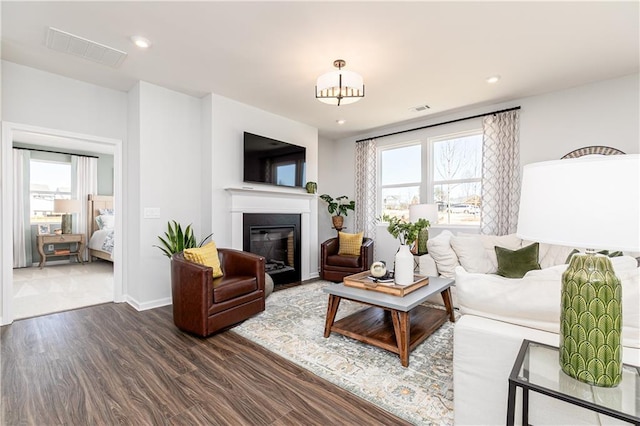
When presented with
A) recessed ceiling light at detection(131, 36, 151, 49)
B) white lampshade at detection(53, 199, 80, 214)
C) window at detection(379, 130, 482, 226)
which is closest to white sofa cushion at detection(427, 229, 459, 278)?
window at detection(379, 130, 482, 226)

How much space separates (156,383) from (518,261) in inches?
138

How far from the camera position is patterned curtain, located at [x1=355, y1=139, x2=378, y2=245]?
5.68m

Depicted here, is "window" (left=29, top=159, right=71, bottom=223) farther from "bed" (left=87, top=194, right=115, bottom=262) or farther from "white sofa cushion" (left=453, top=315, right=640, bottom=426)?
"white sofa cushion" (left=453, top=315, right=640, bottom=426)

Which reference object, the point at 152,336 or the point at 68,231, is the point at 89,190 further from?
the point at 152,336

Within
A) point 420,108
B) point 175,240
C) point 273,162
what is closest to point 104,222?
point 175,240

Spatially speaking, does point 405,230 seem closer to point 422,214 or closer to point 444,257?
point 444,257

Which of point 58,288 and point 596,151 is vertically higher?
point 596,151

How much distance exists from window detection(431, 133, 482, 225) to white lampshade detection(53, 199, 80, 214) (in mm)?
7249

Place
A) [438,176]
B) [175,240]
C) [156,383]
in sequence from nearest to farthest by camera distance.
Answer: [156,383]
[175,240]
[438,176]

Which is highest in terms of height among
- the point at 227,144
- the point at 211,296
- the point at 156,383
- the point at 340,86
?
the point at 340,86

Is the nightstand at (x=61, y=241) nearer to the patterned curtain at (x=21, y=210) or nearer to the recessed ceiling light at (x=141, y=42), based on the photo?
the patterned curtain at (x=21, y=210)

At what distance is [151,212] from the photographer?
11.8 feet

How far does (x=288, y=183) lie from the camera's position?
4777 millimetres

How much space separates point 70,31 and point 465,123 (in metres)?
4.87
